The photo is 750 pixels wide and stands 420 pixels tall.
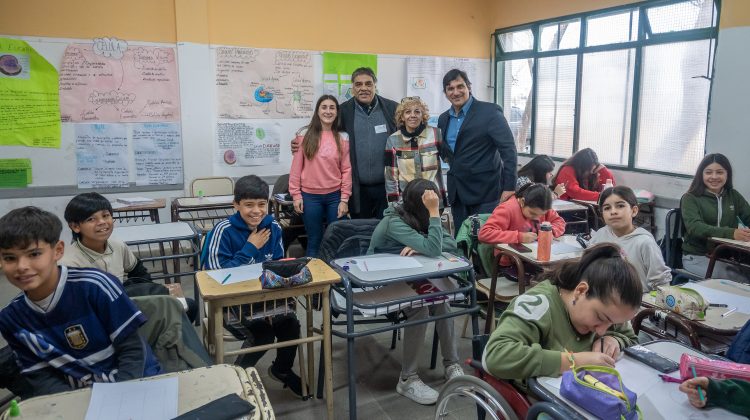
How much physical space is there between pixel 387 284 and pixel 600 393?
4.02 feet

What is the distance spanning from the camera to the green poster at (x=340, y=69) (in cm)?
538

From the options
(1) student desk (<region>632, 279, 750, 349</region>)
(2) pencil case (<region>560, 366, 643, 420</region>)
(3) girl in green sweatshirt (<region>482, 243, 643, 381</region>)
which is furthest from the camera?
(1) student desk (<region>632, 279, 750, 349</region>)

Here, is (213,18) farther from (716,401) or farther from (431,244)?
A: (716,401)

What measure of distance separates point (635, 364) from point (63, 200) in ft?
15.4

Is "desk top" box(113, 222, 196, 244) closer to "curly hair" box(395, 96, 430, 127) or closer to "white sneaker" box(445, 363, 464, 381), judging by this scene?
"curly hair" box(395, 96, 430, 127)

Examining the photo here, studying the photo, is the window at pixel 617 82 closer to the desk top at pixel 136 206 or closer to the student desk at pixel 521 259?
the student desk at pixel 521 259

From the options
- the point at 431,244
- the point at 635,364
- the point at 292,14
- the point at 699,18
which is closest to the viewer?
the point at 635,364

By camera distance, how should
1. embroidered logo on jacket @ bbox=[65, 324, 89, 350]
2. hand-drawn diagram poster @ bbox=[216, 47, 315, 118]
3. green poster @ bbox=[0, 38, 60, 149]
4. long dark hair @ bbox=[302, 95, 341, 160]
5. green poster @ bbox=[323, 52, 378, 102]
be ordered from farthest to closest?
1. green poster @ bbox=[323, 52, 378, 102]
2. hand-drawn diagram poster @ bbox=[216, 47, 315, 118]
3. green poster @ bbox=[0, 38, 60, 149]
4. long dark hair @ bbox=[302, 95, 341, 160]
5. embroidered logo on jacket @ bbox=[65, 324, 89, 350]

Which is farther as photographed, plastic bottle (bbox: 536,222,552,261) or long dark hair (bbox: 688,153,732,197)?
long dark hair (bbox: 688,153,732,197)

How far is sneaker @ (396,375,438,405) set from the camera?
2.44 metres

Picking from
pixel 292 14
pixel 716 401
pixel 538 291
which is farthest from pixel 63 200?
pixel 716 401

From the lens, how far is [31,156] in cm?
447

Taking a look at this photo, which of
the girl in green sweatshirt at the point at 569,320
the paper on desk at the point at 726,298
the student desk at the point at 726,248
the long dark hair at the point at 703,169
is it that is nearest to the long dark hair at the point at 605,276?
the girl in green sweatshirt at the point at 569,320

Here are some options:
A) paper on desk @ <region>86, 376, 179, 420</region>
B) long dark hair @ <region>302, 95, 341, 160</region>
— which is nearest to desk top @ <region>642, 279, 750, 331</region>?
paper on desk @ <region>86, 376, 179, 420</region>
